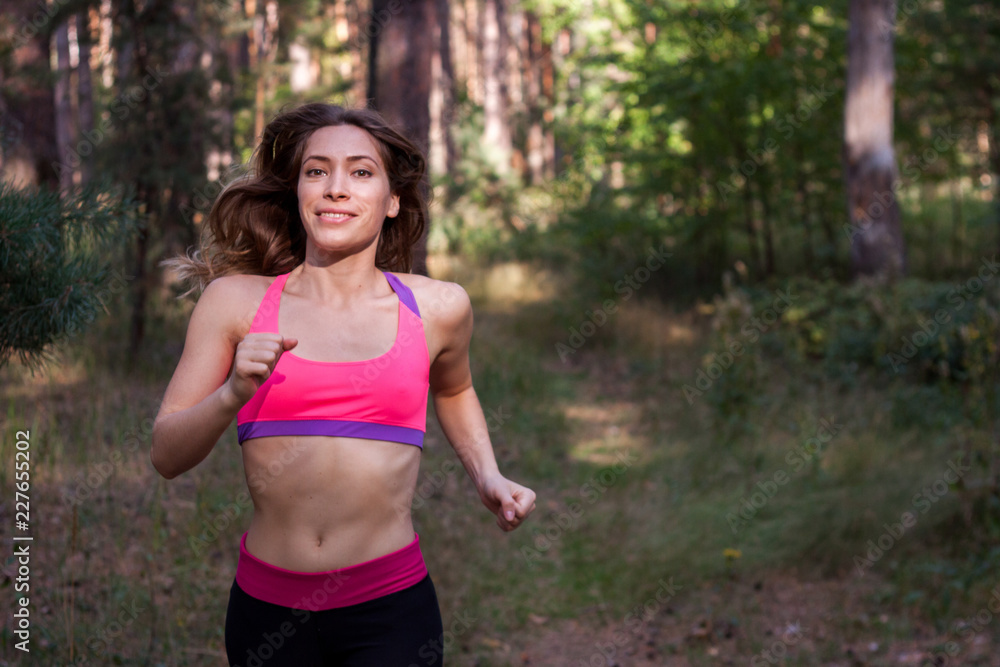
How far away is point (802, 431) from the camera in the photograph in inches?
250

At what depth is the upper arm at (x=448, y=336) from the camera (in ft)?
7.22

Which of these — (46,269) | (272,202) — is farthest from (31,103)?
(272,202)

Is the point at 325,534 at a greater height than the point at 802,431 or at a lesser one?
greater

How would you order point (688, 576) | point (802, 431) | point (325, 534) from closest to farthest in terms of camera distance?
point (325, 534) → point (688, 576) → point (802, 431)

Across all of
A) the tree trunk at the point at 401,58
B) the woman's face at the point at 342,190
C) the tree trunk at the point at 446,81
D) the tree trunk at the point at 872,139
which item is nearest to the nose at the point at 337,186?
the woman's face at the point at 342,190

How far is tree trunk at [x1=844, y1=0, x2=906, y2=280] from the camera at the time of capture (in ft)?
32.0

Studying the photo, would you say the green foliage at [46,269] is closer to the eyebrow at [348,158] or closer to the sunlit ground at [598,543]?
the sunlit ground at [598,543]

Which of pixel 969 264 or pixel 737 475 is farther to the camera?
pixel 969 264

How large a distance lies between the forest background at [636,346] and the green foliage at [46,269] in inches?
0.4

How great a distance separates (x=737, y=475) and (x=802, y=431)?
2.43ft

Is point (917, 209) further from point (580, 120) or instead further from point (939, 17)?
point (580, 120)

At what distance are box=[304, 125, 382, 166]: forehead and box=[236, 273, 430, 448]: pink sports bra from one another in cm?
36

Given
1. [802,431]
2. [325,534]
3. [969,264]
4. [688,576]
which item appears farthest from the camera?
[969,264]

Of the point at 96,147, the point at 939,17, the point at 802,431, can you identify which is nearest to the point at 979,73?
the point at 939,17
